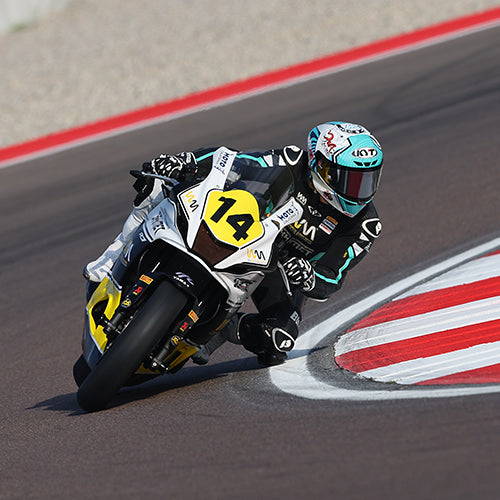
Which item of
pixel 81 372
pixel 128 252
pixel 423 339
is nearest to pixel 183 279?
pixel 128 252

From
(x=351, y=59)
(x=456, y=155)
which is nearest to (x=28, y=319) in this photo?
(x=456, y=155)

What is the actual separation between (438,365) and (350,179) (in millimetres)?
1184

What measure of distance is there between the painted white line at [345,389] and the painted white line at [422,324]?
1.11 ft

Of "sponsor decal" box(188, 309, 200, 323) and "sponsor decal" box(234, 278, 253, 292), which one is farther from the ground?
"sponsor decal" box(234, 278, 253, 292)

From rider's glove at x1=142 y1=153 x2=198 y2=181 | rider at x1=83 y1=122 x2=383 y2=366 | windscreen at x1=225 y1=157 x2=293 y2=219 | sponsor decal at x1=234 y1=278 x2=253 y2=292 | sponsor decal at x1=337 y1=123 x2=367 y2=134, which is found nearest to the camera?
sponsor decal at x1=234 y1=278 x2=253 y2=292

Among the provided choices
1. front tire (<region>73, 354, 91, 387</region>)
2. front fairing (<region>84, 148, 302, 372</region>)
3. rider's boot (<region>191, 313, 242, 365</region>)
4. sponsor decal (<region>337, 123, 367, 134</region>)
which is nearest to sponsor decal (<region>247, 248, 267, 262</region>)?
front fairing (<region>84, 148, 302, 372</region>)

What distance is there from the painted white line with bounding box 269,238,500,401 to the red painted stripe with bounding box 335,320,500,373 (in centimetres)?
30

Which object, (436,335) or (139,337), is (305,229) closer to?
(436,335)

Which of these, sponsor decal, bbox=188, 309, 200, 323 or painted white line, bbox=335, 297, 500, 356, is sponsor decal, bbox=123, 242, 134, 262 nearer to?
sponsor decal, bbox=188, 309, 200, 323

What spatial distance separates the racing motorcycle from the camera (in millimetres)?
4680

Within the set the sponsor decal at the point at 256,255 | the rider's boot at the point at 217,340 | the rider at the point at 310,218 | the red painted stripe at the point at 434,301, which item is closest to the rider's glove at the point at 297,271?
the rider at the point at 310,218

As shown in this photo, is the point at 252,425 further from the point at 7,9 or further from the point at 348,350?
the point at 7,9

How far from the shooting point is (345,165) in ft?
17.6

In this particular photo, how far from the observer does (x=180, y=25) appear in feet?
58.5
